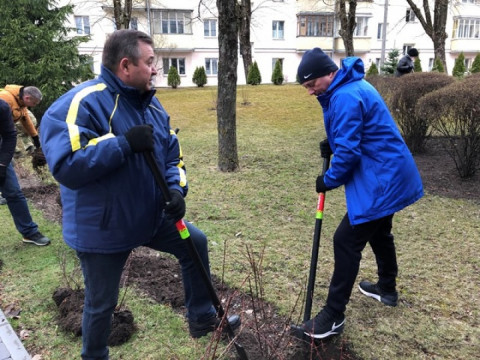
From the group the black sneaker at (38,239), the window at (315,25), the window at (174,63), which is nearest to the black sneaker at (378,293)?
the black sneaker at (38,239)

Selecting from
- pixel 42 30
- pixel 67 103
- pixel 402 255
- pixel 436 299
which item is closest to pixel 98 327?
pixel 67 103

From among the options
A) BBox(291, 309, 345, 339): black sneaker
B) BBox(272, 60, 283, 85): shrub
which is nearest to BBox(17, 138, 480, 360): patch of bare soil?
BBox(291, 309, 345, 339): black sneaker

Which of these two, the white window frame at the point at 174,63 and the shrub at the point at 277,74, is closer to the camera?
the shrub at the point at 277,74

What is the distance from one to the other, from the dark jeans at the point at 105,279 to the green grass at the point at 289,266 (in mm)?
253

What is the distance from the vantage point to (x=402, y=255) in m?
4.02

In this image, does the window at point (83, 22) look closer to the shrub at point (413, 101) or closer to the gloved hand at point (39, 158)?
the gloved hand at point (39, 158)

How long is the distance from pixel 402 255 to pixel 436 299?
2.66 ft

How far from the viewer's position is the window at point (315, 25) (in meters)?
34.2

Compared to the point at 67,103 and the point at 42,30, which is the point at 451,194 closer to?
the point at 67,103

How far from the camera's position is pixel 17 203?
14.7ft

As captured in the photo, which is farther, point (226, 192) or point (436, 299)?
point (226, 192)

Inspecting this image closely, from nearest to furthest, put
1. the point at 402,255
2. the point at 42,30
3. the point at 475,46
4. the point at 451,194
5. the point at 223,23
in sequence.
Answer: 1. the point at 402,255
2. the point at 451,194
3. the point at 223,23
4. the point at 42,30
5. the point at 475,46

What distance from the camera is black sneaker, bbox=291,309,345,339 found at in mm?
2713

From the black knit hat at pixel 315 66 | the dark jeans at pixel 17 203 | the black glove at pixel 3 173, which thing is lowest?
the dark jeans at pixel 17 203
